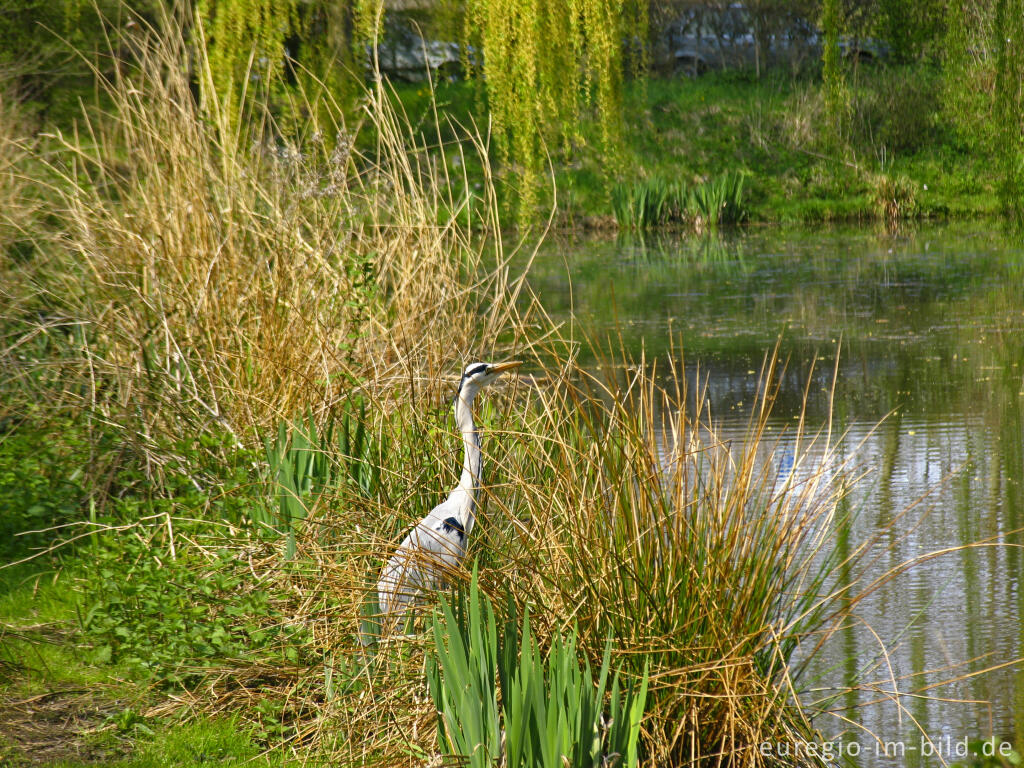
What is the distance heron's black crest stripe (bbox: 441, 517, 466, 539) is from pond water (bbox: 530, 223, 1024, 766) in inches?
28.3

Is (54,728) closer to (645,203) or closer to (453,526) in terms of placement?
(453,526)

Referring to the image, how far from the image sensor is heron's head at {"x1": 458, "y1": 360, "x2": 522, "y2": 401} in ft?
12.7

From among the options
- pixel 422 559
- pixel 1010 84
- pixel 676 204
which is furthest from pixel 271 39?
pixel 676 204

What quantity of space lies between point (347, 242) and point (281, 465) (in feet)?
6.67

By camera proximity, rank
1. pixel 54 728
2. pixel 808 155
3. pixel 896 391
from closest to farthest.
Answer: pixel 54 728 < pixel 896 391 < pixel 808 155

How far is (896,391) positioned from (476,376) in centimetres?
524

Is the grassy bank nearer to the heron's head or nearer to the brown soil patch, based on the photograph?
the heron's head

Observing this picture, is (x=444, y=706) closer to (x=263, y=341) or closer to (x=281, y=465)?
(x=281, y=465)

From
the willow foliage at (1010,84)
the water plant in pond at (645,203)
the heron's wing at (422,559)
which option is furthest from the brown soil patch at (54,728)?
the water plant in pond at (645,203)

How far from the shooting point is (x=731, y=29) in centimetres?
2931

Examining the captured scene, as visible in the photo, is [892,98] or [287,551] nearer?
[287,551]

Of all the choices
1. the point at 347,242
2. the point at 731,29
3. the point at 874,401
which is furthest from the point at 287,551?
the point at 731,29

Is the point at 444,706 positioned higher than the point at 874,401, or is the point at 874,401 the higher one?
the point at 444,706

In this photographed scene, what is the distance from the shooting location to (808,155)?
22.9 meters
